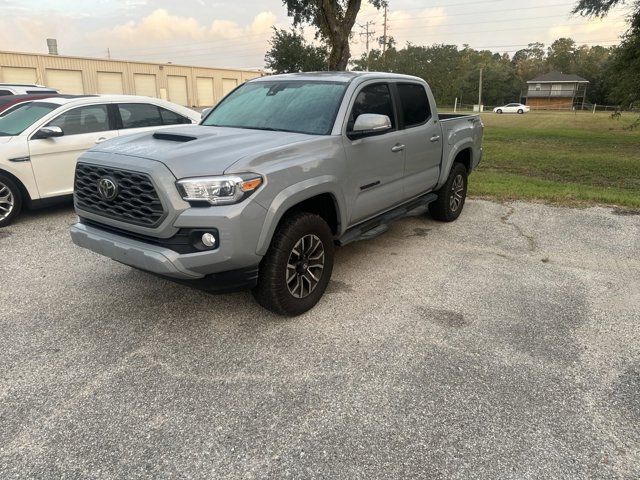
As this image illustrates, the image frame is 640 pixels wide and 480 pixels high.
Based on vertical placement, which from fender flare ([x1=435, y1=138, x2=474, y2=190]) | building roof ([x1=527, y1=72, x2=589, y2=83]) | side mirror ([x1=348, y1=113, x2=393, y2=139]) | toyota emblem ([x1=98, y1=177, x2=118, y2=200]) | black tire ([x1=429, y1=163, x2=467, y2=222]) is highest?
building roof ([x1=527, y1=72, x2=589, y2=83])

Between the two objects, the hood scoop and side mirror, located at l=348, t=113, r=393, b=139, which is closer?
the hood scoop

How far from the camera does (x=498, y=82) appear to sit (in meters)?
92.8

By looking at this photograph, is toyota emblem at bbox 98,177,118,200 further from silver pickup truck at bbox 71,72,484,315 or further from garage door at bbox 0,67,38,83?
garage door at bbox 0,67,38,83

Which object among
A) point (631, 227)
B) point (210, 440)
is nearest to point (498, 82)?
point (631, 227)

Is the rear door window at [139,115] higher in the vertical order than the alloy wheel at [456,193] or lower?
higher

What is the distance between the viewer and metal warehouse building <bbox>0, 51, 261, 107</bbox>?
117 feet

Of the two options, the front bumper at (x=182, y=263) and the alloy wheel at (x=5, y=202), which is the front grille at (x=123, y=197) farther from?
the alloy wheel at (x=5, y=202)

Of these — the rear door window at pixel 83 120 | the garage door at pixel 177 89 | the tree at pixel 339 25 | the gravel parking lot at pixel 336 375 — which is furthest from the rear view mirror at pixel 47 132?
the garage door at pixel 177 89

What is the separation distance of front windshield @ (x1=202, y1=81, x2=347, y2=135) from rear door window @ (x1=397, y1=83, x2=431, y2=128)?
1005 millimetres

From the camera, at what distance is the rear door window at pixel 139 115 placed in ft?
24.0

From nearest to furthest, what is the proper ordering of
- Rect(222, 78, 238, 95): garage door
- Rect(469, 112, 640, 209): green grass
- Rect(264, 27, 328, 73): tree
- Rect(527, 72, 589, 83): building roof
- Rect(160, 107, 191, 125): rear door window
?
Rect(160, 107, 191, 125): rear door window < Rect(469, 112, 640, 209): green grass < Rect(264, 27, 328, 73): tree < Rect(222, 78, 238, 95): garage door < Rect(527, 72, 589, 83): building roof

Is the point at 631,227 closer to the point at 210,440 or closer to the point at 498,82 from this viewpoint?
the point at 210,440

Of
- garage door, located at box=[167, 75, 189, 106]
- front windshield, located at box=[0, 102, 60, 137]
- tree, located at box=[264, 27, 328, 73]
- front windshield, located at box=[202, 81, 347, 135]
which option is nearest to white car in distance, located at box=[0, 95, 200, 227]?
front windshield, located at box=[0, 102, 60, 137]

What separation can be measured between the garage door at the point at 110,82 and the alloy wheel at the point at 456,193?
3937 centimetres
